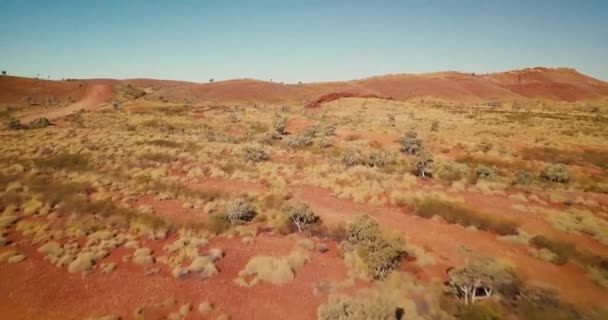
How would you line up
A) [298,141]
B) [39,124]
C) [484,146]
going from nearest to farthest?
[484,146] → [298,141] → [39,124]

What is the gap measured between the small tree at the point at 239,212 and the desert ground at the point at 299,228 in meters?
0.07

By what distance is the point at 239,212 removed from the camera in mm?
16656

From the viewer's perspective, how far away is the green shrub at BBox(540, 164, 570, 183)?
80.5 ft

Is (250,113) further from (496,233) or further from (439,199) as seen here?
(496,233)

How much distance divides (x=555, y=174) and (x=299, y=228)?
1981 centimetres

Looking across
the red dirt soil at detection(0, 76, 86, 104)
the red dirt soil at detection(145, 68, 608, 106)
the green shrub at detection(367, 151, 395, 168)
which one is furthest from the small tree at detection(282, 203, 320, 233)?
the red dirt soil at detection(0, 76, 86, 104)

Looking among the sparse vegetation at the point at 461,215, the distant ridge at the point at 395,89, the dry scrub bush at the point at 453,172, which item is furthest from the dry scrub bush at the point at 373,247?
the distant ridge at the point at 395,89

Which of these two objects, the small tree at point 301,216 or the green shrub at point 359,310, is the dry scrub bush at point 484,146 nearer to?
the small tree at point 301,216

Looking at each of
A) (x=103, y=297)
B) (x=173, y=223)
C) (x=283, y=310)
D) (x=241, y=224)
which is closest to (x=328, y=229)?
(x=241, y=224)

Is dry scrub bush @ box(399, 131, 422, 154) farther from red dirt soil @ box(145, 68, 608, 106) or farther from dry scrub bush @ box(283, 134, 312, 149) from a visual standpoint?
red dirt soil @ box(145, 68, 608, 106)

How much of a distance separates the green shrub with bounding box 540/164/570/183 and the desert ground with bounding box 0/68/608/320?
133mm

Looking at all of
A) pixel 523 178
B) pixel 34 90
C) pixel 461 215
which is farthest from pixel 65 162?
pixel 34 90

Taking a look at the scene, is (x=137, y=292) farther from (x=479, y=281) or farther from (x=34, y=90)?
(x=34, y=90)

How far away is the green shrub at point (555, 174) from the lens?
2455 cm
